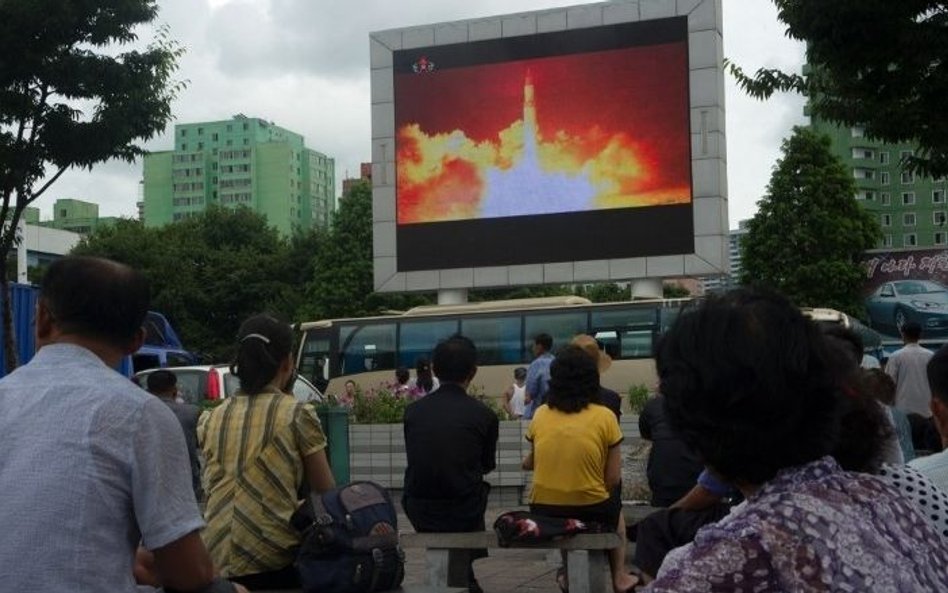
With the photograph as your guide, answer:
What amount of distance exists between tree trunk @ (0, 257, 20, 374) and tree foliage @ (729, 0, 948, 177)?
9.73 metres

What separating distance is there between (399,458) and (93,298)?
11186mm

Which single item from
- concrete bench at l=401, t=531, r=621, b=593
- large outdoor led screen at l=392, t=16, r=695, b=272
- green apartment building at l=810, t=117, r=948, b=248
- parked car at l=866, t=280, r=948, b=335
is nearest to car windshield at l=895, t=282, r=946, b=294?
parked car at l=866, t=280, r=948, b=335

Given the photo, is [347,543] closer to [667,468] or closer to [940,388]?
[940,388]

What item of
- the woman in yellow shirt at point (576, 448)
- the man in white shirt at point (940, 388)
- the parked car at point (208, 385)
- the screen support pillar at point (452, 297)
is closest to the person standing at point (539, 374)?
the parked car at point (208, 385)

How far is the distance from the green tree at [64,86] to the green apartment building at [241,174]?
372ft

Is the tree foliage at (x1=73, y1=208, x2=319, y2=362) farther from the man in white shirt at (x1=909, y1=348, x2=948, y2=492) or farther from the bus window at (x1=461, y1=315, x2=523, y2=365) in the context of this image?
the man in white shirt at (x1=909, y1=348, x2=948, y2=492)

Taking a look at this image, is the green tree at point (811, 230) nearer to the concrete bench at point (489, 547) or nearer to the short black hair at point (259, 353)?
the concrete bench at point (489, 547)

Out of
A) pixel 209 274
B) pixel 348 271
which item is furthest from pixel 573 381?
pixel 209 274

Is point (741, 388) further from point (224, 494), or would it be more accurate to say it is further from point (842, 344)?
point (224, 494)

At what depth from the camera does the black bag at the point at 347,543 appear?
13.1ft

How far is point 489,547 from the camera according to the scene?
6.27m

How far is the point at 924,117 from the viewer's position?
966 centimetres

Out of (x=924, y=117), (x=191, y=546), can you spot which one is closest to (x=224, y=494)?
(x=191, y=546)

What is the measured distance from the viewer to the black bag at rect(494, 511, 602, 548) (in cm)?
618
